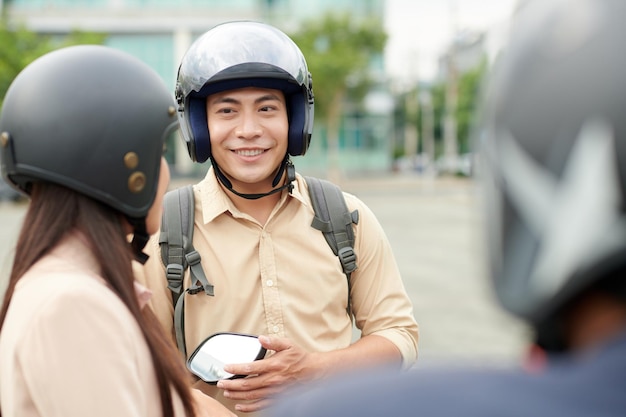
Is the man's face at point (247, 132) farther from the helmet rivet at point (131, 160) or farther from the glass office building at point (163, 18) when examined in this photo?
the glass office building at point (163, 18)

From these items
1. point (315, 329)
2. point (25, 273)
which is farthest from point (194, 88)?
point (25, 273)

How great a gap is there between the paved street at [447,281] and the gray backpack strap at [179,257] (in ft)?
1.55

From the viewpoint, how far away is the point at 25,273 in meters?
1.57

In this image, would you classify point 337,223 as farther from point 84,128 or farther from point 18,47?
point 18,47

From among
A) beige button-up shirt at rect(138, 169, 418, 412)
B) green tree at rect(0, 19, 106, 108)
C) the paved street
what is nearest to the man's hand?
beige button-up shirt at rect(138, 169, 418, 412)

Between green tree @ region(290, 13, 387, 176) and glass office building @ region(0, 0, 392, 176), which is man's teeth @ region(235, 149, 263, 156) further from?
glass office building @ region(0, 0, 392, 176)

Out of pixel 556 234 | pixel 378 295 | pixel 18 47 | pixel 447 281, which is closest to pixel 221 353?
pixel 378 295

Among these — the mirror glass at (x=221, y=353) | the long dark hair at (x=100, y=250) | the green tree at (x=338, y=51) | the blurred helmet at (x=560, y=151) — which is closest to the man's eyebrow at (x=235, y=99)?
the mirror glass at (x=221, y=353)

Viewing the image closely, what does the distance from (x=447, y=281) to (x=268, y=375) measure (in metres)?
9.14

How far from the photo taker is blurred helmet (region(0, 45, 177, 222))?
1.69 metres

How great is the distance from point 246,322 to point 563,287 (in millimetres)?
1656

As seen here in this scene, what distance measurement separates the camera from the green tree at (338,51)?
38.6m

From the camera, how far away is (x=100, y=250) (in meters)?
1.59

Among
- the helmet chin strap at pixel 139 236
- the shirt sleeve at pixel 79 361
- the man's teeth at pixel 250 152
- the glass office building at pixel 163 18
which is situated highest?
the glass office building at pixel 163 18
